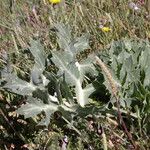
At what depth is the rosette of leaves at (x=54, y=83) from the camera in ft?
7.22

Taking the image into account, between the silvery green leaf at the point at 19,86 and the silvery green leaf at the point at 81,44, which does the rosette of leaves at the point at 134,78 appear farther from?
the silvery green leaf at the point at 19,86

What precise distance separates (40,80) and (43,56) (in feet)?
0.48

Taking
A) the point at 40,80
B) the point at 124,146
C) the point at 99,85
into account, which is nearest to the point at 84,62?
the point at 99,85

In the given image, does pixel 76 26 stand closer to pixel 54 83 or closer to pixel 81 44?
pixel 81 44

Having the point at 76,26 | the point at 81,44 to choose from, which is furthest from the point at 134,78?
the point at 76,26

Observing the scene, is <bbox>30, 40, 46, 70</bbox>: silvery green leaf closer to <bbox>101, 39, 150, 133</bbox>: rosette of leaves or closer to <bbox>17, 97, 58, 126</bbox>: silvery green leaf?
<bbox>17, 97, 58, 126</bbox>: silvery green leaf

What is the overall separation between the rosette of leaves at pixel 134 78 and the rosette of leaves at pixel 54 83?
0.61ft

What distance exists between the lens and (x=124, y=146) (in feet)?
6.91

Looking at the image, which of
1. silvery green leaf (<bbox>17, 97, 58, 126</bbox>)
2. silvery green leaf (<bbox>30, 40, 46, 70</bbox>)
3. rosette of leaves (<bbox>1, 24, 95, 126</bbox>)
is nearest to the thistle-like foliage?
rosette of leaves (<bbox>1, 24, 95, 126</bbox>)

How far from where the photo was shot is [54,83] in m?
2.33

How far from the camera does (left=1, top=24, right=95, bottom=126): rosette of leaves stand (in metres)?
2.20

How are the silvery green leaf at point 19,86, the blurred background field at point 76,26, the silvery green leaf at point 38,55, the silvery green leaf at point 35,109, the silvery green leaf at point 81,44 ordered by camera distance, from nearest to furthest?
the silvery green leaf at point 35,109, the silvery green leaf at point 19,86, the silvery green leaf at point 38,55, the silvery green leaf at point 81,44, the blurred background field at point 76,26

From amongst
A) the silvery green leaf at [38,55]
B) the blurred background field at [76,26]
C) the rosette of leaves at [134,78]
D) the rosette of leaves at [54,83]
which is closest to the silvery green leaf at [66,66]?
the rosette of leaves at [54,83]

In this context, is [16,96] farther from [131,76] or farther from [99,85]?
[131,76]
